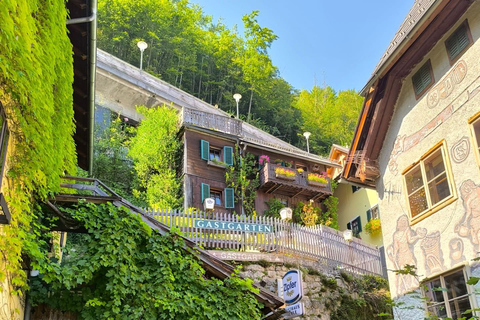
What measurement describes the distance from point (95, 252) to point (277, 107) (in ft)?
121

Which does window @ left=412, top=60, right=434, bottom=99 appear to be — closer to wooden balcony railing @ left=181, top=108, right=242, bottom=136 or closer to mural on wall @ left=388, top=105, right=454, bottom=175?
mural on wall @ left=388, top=105, right=454, bottom=175

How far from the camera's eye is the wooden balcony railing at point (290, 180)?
24250mm

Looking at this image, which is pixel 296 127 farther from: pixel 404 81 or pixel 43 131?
pixel 43 131

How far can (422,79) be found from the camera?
35.0ft

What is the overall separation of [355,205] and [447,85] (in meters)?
18.3

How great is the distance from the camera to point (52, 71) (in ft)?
21.8

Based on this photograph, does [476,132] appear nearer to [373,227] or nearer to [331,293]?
[331,293]

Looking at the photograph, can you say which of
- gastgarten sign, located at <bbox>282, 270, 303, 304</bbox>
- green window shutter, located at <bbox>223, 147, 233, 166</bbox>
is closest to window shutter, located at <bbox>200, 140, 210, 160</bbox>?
green window shutter, located at <bbox>223, 147, 233, 166</bbox>

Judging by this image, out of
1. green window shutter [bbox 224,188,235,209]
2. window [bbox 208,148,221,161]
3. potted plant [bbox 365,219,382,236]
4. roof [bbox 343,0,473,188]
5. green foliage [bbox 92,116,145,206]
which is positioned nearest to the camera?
roof [bbox 343,0,473,188]

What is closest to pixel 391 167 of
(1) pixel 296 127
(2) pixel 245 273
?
(2) pixel 245 273

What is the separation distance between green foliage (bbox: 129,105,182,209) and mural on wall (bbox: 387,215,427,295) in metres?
12.2

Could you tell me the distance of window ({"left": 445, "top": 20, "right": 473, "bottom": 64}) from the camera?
9453 mm

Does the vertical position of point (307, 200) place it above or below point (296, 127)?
below

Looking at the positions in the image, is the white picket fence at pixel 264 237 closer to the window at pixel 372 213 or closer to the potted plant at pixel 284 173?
the potted plant at pixel 284 173
